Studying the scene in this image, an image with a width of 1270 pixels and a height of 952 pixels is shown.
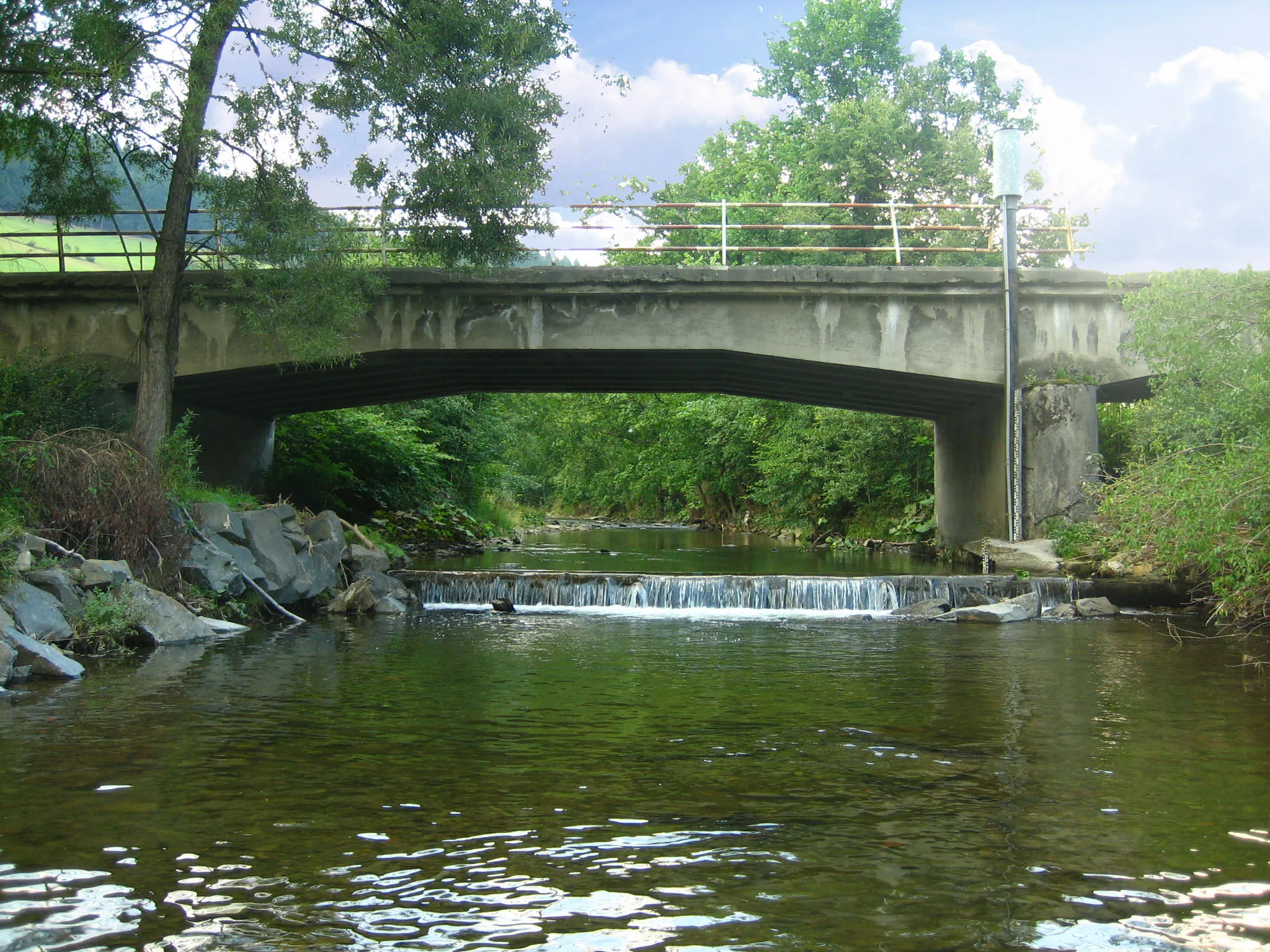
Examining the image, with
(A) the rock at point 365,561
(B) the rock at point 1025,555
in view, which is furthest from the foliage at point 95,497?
(B) the rock at point 1025,555

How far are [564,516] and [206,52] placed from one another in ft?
174

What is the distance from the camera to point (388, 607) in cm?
1698

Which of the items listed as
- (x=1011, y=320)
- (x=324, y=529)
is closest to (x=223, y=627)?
(x=324, y=529)

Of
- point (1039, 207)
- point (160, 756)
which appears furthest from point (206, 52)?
point (1039, 207)

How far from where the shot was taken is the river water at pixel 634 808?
4.42 metres

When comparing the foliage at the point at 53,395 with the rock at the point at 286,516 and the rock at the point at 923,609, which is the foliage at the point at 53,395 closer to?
the rock at the point at 286,516

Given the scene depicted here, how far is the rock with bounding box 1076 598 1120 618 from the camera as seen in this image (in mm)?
16266

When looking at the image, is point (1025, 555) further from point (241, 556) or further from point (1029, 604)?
point (241, 556)

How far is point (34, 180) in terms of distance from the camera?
17.5 m

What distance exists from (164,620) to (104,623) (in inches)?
40.4

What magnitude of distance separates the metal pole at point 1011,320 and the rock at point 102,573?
14.8 m

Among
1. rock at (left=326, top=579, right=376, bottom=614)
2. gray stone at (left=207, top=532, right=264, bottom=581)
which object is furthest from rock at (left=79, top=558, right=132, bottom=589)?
rock at (left=326, top=579, right=376, bottom=614)

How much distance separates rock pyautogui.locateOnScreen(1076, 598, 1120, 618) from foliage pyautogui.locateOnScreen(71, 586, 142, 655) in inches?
498

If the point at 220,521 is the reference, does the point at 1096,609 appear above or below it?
below
